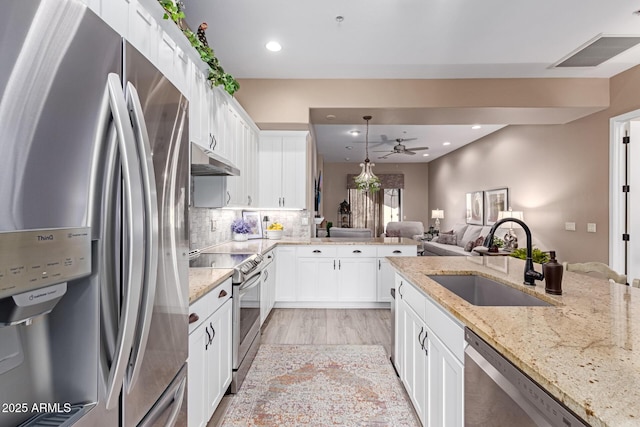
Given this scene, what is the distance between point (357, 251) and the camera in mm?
→ 4094

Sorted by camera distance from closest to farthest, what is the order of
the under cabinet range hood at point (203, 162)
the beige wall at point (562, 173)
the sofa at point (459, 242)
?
the under cabinet range hood at point (203, 162)
the beige wall at point (562, 173)
the sofa at point (459, 242)

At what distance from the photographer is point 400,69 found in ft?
12.0

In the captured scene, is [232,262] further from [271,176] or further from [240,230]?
[271,176]

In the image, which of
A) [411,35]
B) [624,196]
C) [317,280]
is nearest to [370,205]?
[317,280]

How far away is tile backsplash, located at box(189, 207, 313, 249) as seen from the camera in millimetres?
3016

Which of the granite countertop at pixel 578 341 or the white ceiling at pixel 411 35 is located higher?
the white ceiling at pixel 411 35

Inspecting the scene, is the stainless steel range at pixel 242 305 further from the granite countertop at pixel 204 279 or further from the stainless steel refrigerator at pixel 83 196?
the stainless steel refrigerator at pixel 83 196

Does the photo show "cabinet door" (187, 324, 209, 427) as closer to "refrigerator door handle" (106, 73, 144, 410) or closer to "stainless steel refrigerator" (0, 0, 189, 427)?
"stainless steel refrigerator" (0, 0, 189, 427)

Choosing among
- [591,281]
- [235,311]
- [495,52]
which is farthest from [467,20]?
[235,311]

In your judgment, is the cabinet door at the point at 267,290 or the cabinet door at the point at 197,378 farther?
the cabinet door at the point at 267,290

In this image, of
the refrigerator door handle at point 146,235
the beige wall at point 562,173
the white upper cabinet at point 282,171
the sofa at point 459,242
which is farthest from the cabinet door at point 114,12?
the sofa at point 459,242

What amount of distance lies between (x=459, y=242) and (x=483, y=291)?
221 inches

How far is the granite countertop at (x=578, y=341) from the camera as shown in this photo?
65 centimetres

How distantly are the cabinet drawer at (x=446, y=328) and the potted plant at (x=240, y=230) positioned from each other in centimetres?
289
